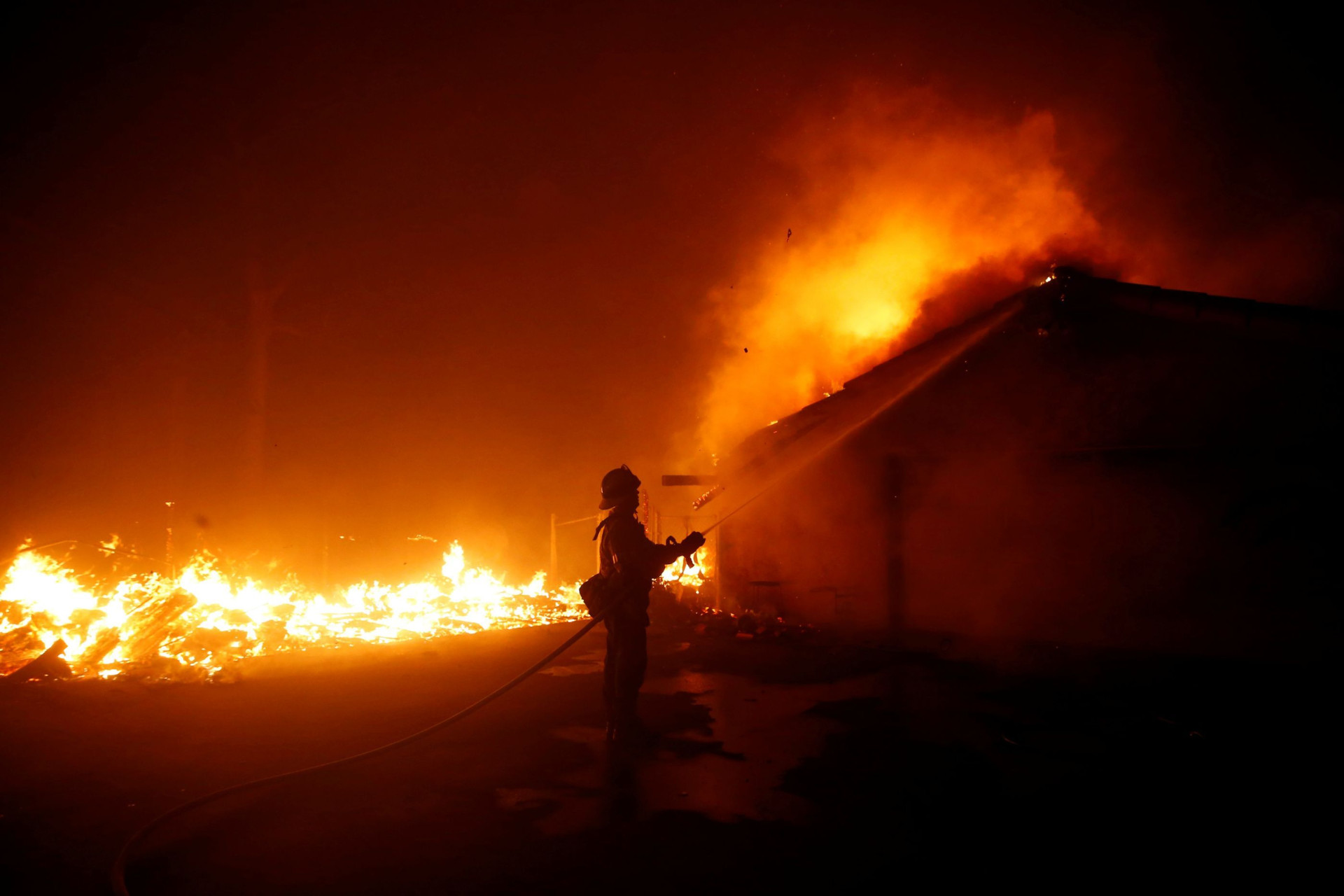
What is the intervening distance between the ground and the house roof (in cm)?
427

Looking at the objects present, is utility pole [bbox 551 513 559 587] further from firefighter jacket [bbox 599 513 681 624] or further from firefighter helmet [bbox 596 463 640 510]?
firefighter jacket [bbox 599 513 681 624]

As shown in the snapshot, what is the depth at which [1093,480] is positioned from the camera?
9961 millimetres

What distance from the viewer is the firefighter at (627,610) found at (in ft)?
21.3

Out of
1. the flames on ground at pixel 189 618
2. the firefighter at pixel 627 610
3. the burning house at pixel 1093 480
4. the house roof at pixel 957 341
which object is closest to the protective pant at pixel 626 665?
the firefighter at pixel 627 610

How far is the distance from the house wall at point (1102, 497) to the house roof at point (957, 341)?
0.23 metres

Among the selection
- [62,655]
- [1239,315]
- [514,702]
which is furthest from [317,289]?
[1239,315]

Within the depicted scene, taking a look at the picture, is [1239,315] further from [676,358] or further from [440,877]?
[676,358]

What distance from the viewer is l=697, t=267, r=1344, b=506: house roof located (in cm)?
898

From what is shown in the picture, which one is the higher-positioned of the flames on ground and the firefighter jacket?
the firefighter jacket

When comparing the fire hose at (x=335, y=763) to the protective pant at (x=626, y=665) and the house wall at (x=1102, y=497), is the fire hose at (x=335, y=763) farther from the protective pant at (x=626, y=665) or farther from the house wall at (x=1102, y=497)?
the house wall at (x=1102, y=497)

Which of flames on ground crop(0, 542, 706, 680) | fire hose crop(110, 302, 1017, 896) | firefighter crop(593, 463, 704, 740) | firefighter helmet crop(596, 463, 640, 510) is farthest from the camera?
flames on ground crop(0, 542, 706, 680)

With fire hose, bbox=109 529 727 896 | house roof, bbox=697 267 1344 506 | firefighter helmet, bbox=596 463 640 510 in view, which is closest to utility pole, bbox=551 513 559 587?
house roof, bbox=697 267 1344 506

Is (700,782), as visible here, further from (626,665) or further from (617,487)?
(617,487)

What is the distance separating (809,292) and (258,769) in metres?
19.0
